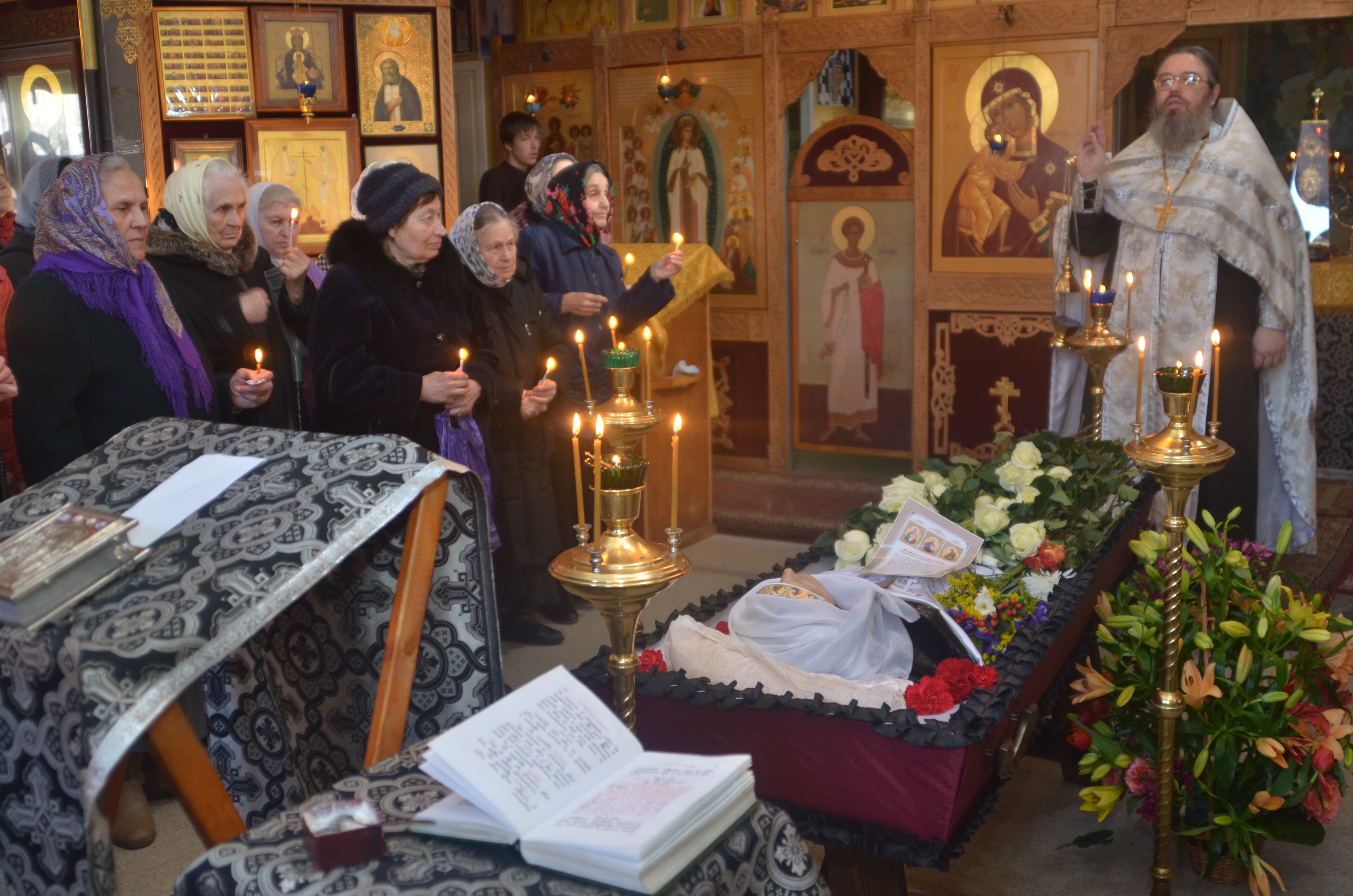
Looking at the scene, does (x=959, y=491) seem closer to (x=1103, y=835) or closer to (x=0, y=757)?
(x=1103, y=835)

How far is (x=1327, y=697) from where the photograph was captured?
2785 millimetres

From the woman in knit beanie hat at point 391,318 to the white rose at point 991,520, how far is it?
Answer: 1.52 meters

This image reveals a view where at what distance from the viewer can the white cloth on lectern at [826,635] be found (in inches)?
103

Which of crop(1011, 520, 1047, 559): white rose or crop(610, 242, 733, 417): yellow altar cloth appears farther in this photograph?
crop(610, 242, 733, 417): yellow altar cloth

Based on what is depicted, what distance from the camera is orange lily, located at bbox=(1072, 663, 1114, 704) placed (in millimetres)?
2686

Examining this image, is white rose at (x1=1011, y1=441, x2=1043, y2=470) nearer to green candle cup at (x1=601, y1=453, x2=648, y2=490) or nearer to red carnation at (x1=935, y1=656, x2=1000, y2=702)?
red carnation at (x1=935, y1=656, x2=1000, y2=702)

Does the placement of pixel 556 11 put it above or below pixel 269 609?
Answer: above

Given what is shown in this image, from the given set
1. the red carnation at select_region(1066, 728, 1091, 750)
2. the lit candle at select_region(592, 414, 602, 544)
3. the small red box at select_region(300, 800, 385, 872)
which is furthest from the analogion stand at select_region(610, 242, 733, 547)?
the small red box at select_region(300, 800, 385, 872)

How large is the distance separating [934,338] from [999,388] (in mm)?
466

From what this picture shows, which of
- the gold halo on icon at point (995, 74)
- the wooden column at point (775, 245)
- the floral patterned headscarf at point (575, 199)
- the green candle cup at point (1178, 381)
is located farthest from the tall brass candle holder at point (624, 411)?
the wooden column at point (775, 245)

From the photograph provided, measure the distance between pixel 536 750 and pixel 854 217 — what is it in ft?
19.5

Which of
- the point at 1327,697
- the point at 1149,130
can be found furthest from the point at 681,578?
the point at 1327,697

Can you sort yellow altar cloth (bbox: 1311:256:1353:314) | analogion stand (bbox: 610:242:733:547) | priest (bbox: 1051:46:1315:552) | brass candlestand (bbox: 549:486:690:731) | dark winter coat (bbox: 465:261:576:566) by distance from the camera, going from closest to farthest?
brass candlestand (bbox: 549:486:690:731)
dark winter coat (bbox: 465:261:576:566)
priest (bbox: 1051:46:1315:552)
analogion stand (bbox: 610:242:733:547)
yellow altar cloth (bbox: 1311:256:1353:314)

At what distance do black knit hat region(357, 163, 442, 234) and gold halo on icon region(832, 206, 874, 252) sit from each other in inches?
157
